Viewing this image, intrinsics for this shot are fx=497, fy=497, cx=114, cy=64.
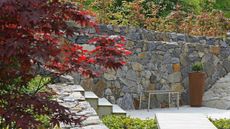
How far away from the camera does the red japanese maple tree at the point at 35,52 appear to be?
2.73m

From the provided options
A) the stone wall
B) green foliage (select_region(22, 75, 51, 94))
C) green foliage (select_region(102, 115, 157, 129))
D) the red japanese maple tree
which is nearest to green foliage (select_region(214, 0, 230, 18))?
the stone wall

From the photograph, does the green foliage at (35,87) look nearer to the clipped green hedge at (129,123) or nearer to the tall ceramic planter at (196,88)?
the clipped green hedge at (129,123)

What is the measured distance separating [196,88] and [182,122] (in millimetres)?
3522

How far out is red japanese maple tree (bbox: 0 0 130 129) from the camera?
8.96ft

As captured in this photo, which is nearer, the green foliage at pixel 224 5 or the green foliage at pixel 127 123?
the green foliage at pixel 127 123

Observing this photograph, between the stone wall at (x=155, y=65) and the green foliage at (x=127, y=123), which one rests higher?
the stone wall at (x=155, y=65)

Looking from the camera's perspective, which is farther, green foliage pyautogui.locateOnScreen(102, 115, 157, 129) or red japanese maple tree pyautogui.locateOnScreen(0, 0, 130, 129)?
green foliage pyautogui.locateOnScreen(102, 115, 157, 129)

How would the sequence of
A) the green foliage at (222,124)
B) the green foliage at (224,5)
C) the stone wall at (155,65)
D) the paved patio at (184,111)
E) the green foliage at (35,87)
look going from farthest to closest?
1. the green foliage at (224,5)
2. the stone wall at (155,65)
3. the paved patio at (184,111)
4. the green foliage at (222,124)
5. the green foliage at (35,87)

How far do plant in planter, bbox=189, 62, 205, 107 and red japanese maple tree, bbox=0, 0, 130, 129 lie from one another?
20.8 feet

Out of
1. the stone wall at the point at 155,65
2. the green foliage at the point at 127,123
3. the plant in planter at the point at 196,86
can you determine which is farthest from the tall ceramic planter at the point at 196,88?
the green foliage at the point at 127,123

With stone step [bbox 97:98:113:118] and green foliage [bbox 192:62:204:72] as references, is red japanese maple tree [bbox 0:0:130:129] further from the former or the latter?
green foliage [bbox 192:62:204:72]

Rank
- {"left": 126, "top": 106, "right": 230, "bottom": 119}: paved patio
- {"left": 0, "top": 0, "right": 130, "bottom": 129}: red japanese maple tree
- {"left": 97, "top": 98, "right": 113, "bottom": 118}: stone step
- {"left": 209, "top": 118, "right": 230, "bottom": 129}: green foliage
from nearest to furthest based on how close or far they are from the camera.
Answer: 1. {"left": 0, "top": 0, "right": 130, "bottom": 129}: red japanese maple tree
2. {"left": 209, "top": 118, "right": 230, "bottom": 129}: green foliage
3. {"left": 97, "top": 98, "right": 113, "bottom": 118}: stone step
4. {"left": 126, "top": 106, "right": 230, "bottom": 119}: paved patio

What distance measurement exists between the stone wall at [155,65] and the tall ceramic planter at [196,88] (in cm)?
22

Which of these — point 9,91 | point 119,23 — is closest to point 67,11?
point 9,91
